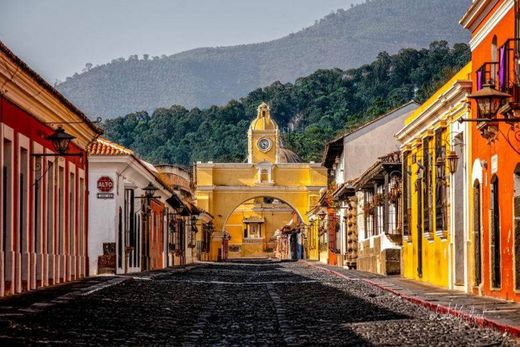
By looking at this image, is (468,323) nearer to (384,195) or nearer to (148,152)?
(384,195)

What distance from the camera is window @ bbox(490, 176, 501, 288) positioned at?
2114 centimetres

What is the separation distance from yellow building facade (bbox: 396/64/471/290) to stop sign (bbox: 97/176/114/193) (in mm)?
8670

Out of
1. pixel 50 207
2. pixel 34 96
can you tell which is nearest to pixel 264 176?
pixel 50 207

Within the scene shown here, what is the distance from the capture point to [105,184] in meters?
37.5

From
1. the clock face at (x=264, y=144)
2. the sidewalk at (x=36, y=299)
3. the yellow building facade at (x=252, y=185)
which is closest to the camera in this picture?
the sidewalk at (x=36, y=299)

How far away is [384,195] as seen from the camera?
40.7 m

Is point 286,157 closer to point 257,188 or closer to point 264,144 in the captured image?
point 264,144

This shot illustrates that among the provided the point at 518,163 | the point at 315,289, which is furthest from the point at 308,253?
the point at 518,163

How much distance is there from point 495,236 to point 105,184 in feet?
60.3

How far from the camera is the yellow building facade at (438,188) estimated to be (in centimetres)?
2598

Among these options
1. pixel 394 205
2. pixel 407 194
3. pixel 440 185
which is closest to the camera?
pixel 440 185

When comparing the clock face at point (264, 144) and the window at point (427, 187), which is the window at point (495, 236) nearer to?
the window at point (427, 187)

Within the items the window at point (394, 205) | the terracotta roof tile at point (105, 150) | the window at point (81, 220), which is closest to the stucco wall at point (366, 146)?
the window at point (394, 205)

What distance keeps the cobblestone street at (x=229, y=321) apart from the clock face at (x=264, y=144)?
8908 cm
